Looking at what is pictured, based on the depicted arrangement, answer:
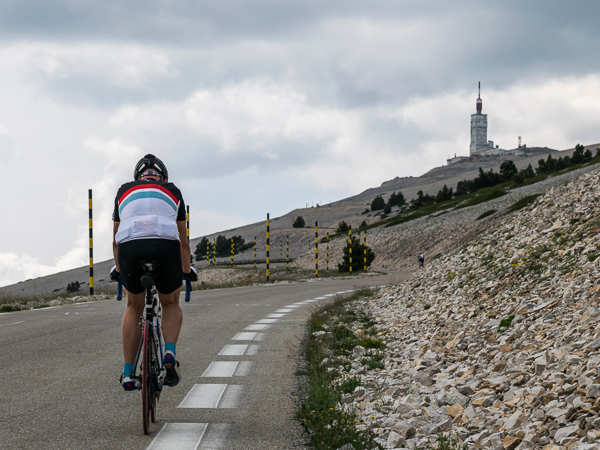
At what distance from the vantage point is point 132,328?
16.8 feet

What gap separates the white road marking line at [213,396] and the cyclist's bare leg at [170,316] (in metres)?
0.96

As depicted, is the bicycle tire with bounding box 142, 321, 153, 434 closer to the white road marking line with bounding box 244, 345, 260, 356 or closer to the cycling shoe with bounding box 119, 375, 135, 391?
the cycling shoe with bounding box 119, 375, 135, 391

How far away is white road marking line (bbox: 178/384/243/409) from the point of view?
5.78 metres

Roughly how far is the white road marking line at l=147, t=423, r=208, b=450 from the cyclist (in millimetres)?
428

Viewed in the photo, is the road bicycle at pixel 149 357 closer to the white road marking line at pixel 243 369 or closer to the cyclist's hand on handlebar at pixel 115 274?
the cyclist's hand on handlebar at pixel 115 274

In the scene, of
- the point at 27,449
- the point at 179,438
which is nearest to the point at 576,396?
the point at 179,438

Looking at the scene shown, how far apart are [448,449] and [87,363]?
17.3 ft

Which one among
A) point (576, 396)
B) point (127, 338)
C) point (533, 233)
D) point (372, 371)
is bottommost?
point (372, 371)

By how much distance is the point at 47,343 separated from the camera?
30.3 ft

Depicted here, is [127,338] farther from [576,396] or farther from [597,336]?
[597,336]

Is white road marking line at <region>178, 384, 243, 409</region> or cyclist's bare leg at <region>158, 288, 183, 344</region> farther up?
cyclist's bare leg at <region>158, 288, 183, 344</region>

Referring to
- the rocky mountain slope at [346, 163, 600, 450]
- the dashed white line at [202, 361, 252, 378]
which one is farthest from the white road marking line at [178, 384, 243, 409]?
the rocky mountain slope at [346, 163, 600, 450]

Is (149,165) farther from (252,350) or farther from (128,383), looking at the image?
(252,350)

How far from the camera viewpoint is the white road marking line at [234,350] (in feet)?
27.9
